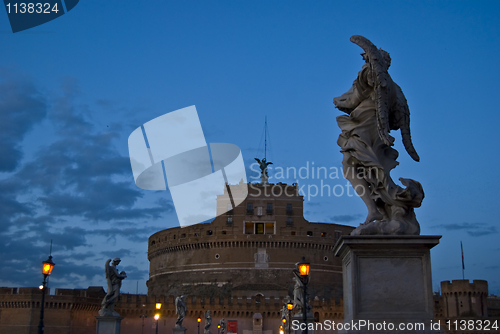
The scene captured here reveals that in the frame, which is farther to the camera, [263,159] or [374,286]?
[263,159]

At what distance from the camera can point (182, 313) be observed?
29.4 m

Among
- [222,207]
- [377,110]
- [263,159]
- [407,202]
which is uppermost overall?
[263,159]

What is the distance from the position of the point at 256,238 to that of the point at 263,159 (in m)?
17.2

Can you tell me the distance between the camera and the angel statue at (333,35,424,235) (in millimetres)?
5645

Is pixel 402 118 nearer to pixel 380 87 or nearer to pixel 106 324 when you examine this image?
pixel 380 87

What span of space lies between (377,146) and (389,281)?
1.52m

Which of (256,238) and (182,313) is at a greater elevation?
(256,238)

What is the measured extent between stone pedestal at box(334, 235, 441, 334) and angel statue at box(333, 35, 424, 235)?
22 centimetres

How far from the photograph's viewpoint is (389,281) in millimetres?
5348

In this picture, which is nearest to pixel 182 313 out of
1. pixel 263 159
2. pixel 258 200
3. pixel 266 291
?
pixel 266 291

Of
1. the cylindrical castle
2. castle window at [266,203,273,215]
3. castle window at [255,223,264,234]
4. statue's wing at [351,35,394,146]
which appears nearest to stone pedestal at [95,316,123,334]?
statue's wing at [351,35,394,146]

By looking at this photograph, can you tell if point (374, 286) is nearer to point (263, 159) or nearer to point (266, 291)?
point (266, 291)

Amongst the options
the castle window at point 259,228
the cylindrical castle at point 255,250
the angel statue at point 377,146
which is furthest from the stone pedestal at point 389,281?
the castle window at point 259,228

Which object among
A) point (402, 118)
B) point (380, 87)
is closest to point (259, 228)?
point (402, 118)
